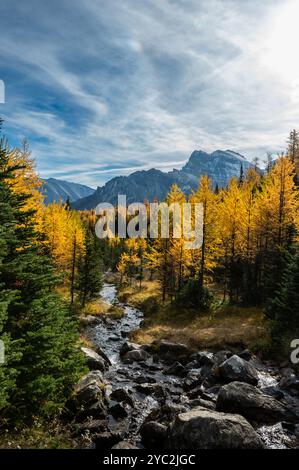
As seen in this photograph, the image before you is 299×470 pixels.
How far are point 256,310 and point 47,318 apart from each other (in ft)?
78.4

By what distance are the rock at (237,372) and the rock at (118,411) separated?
6.51 m

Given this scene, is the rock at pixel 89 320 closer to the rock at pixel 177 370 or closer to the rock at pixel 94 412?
the rock at pixel 177 370

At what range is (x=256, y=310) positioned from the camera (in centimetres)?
3020

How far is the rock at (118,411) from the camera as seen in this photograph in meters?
14.1

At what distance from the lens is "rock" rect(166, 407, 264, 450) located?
424 inches

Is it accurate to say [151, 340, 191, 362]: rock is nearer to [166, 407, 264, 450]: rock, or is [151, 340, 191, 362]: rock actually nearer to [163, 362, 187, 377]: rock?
[163, 362, 187, 377]: rock

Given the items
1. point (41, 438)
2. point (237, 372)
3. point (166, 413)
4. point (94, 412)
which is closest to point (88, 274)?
point (237, 372)

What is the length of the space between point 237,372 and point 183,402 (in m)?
4.00

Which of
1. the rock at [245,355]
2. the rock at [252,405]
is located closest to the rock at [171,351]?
the rock at [245,355]

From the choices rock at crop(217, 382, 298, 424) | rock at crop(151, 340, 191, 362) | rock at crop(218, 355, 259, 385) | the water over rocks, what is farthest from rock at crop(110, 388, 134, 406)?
rock at crop(151, 340, 191, 362)

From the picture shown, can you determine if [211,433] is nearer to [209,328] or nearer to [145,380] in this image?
[145,380]

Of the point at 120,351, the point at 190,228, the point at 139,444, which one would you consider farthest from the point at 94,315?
the point at 139,444
